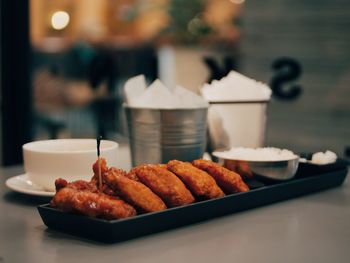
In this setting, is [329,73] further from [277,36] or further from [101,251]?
[101,251]

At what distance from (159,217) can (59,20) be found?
26.2ft

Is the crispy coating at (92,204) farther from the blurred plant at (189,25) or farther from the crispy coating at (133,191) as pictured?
the blurred plant at (189,25)

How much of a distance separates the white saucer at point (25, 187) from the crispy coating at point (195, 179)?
29 cm

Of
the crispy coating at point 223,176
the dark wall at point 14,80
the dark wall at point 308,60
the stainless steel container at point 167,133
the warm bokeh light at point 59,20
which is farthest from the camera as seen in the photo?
the warm bokeh light at point 59,20

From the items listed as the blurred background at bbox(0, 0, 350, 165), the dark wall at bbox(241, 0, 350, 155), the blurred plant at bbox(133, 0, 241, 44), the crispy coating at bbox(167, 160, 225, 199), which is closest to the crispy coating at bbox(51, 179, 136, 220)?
the crispy coating at bbox(167, 160, 225, 199)

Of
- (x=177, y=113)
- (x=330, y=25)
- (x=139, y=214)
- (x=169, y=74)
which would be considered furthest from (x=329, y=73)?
(x=139, y=214)

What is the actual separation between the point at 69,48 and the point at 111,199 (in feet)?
21.6

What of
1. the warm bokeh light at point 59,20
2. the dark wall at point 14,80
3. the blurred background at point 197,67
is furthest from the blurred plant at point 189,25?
the dark wall at point 14,80

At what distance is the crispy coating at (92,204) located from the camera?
1.10 meters

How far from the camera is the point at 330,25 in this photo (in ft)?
13.8

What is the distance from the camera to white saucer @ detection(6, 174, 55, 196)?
4.52 feet

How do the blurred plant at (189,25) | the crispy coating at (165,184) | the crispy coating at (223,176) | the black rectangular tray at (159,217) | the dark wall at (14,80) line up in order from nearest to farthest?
1. the black rectangular tray at (159,217)
2. the crispy coating at (165,184)
3. the crispy coating at (223,176)
4. the dark wall at (14,80)
5. the blurred plant at (189,25)

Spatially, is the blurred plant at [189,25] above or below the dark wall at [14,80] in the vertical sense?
above

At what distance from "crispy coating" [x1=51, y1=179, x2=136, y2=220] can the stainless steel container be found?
0.49 meters
